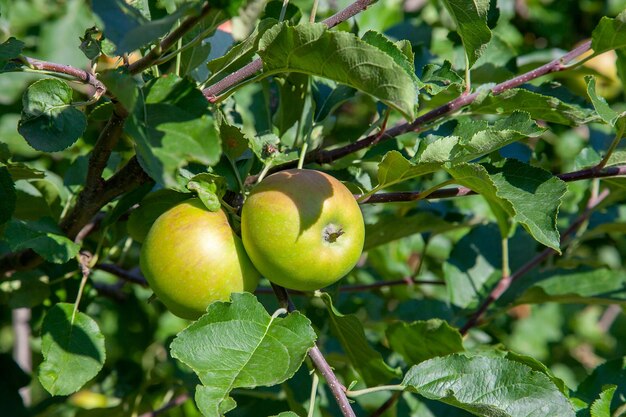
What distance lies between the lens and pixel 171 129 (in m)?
0.80

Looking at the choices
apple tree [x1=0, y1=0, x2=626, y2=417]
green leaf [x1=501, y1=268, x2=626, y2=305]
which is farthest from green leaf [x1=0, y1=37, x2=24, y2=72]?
green leaf [x1=501, y1=268, x2=626, y2=305]

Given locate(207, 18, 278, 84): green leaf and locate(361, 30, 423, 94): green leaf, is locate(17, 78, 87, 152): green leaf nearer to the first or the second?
locate(207, 18, 278, 84): green leaf

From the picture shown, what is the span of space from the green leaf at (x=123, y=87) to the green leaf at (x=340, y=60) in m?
0.19

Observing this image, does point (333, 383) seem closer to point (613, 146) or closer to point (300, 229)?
point (300, 229)

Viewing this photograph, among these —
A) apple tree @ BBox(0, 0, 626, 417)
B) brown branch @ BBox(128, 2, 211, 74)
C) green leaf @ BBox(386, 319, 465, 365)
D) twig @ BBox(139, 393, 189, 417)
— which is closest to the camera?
brown branch @ BBox(128, 2, 211, 74)

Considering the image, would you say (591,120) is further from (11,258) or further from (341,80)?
(11,258)

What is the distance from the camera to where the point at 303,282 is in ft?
3.11

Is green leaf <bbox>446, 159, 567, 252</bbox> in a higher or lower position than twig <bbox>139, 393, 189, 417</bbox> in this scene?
higher

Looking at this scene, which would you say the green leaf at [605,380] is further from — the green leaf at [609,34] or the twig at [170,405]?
the twig at [170,405]

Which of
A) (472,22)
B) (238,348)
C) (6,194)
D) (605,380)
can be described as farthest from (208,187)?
(605,380)

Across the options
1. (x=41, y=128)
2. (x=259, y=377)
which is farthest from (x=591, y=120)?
(x=41, y=128)

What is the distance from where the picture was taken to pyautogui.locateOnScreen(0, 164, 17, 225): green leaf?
1.07 metres

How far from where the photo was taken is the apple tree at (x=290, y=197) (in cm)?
85

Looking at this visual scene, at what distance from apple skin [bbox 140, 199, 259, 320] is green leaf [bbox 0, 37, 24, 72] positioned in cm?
28
